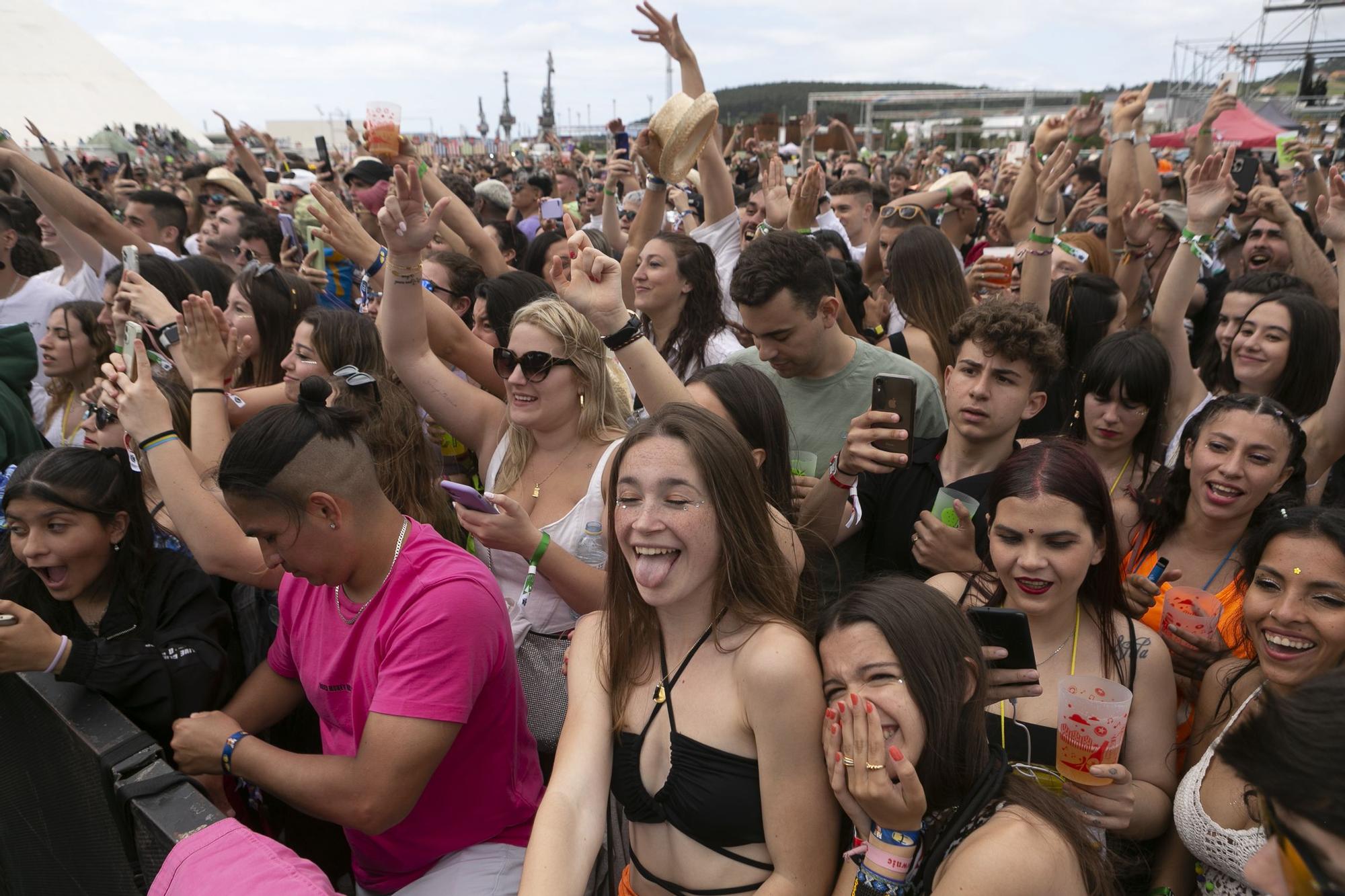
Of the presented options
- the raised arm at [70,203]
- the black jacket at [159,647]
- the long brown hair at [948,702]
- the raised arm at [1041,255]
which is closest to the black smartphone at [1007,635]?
the long brown hair at [948,702]

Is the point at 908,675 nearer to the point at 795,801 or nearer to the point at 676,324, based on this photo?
the point at 795,801

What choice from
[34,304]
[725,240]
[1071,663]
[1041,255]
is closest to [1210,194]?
[1041,255]

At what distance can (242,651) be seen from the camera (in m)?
3.11

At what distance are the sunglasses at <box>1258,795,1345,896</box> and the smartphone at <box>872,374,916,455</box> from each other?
159 centimetres

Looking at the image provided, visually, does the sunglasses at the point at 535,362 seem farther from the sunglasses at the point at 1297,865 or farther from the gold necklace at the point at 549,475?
the sunglasses at the point at 1297,865

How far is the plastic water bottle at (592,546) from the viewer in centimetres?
299

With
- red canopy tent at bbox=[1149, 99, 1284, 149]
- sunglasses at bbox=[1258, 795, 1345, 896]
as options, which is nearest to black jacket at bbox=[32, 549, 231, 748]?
sunglasses at bbox=[1258, 795, 1345, 896]

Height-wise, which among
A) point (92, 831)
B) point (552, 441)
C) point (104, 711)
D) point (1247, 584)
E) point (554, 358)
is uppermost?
point (554, 358)

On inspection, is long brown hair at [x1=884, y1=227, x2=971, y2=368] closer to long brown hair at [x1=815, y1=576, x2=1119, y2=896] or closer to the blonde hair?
the blonde hair

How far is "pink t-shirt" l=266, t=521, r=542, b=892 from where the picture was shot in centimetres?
214

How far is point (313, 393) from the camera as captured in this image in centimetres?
247

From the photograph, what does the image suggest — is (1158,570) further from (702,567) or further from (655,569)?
(655,569)

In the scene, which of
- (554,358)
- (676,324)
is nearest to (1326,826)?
(554,358)

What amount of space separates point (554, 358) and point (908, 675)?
174 cm
